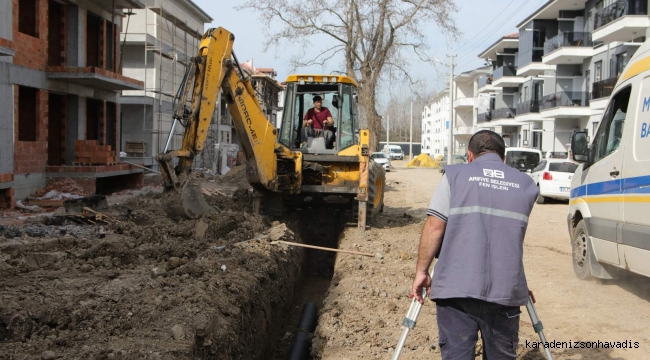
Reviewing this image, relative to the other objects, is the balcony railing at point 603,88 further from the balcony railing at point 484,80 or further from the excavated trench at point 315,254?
the balcony railing at point 484,80

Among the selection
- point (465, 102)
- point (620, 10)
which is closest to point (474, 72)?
point (465, 102)

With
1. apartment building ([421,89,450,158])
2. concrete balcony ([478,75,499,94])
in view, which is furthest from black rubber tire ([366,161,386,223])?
apartment building ([421,89,450,158])

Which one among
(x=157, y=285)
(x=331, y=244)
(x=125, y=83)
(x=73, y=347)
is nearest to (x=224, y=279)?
(x=157, y=285)

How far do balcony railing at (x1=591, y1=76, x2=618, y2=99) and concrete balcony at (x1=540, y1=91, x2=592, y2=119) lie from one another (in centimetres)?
269

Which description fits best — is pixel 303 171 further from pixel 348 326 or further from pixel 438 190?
pixel 438 190

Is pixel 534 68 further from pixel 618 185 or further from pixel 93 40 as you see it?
pixel 618 185

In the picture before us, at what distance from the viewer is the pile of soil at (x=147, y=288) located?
15.0 feet

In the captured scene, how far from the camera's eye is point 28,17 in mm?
15984

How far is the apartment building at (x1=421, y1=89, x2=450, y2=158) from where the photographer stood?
8055cm

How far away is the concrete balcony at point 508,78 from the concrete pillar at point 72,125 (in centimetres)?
3993

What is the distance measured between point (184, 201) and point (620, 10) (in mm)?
27779

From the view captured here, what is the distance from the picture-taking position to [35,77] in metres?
16.0

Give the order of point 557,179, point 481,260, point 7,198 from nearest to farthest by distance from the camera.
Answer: point 481,260, point 7,198, point 557,179

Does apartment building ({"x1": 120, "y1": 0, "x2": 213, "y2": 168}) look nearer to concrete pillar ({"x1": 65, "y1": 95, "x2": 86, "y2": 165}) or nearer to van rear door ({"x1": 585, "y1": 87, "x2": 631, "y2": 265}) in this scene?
concrete pillar ({"x1": 65, "y1": 95, "x2": 86, "y2": 165})
